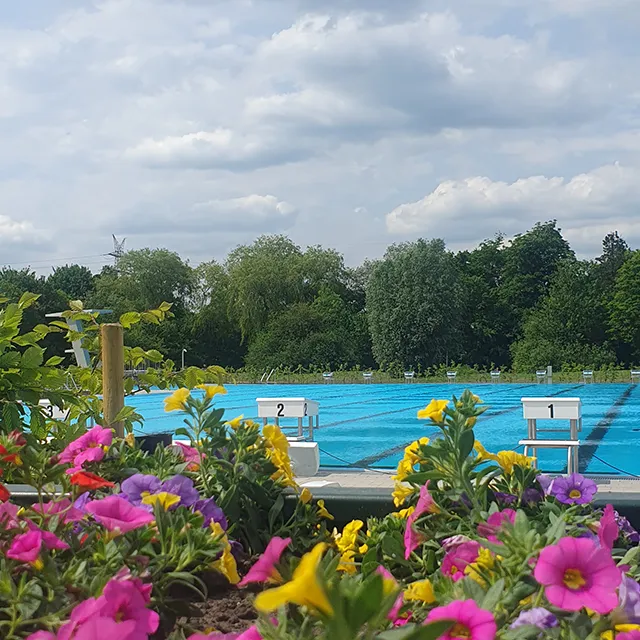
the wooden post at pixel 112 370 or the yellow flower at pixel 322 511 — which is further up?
the wooden post at pixel 112 370

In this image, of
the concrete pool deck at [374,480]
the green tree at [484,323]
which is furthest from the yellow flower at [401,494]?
the green tree at [484,323]

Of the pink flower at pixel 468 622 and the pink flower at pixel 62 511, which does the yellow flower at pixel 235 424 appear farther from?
the pink flower at pixel 468 622

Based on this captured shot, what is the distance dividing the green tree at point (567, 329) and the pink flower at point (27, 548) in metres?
22.8

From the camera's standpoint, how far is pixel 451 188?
78.5 ft

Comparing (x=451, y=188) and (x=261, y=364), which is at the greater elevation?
(x=451, y=188)

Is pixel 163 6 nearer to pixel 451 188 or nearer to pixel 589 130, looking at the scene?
pixel 589 130

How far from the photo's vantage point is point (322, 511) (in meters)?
1.12

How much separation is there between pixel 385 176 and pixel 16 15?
19.2m

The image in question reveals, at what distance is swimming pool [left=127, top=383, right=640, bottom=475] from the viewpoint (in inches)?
377

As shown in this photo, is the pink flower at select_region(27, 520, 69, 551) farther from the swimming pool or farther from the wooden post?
the swimming pool

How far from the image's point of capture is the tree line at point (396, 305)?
24703 millimetres

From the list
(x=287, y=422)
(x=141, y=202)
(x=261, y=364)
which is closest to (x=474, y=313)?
(x=261, y=364)

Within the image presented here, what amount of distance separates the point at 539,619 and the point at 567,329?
24347 millimetres

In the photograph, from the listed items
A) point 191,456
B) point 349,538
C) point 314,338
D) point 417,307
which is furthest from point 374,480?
point 417,307
